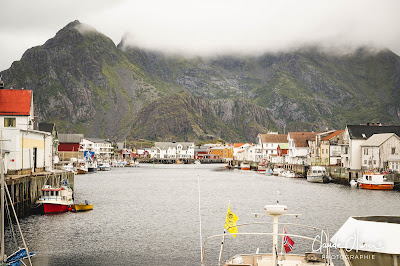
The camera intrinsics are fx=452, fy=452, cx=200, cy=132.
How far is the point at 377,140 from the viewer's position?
109 meters

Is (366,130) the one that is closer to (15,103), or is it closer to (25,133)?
(15,103)

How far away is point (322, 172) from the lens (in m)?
118

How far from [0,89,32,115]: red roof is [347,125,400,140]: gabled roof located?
3122 inches

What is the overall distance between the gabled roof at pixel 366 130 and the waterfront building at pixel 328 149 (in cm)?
796

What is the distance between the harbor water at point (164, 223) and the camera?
37281 mm

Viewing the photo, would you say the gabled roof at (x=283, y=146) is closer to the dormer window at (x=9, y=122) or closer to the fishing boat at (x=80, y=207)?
the dormer window at (x=9, y=122)

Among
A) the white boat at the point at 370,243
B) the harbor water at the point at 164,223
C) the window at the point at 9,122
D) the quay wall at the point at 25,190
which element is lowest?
the harbor water at the point at 164,223

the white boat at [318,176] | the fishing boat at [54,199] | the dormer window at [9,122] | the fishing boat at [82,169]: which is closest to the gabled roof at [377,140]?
the white boat at [318,176]

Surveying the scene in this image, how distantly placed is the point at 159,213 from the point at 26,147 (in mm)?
21478

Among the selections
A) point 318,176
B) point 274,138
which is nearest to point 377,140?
point 318,176

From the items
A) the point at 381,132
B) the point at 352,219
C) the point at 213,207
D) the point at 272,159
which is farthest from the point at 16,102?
the point at 272,159

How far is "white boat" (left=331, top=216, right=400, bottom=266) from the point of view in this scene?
11828 millimetres

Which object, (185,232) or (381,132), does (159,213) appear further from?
(381,132)

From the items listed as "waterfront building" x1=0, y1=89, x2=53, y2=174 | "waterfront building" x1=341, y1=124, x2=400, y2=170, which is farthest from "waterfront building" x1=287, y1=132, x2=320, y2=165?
"waterfront building" x1=0, y1=89, x2=53, y2=174
